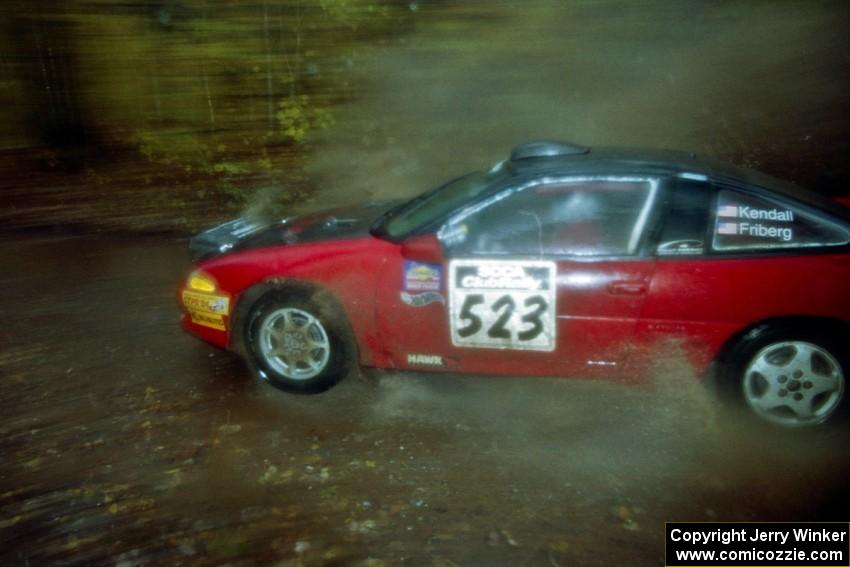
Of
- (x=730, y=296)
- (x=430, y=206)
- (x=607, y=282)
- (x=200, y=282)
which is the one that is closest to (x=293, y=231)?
(x=200, y=282)

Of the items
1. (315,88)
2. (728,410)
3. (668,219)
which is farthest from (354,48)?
(728,410)

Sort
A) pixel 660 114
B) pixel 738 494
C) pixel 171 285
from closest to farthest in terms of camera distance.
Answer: pixel 738 494
pixel 171 285
pixel 660 114

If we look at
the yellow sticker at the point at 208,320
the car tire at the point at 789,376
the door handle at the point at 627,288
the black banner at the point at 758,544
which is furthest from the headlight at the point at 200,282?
the car tire at the point at 789,376

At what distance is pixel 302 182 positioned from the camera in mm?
9016

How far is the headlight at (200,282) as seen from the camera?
4.41 meters

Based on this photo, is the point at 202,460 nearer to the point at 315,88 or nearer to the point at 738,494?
the point at 738,494

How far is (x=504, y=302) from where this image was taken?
3.86m

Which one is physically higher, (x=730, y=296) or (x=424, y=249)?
(x=424, y=249)

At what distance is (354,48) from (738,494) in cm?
700

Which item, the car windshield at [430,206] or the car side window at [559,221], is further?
the car windshield at [430,206]

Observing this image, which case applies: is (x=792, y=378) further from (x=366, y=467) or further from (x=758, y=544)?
(x=366, y=467)

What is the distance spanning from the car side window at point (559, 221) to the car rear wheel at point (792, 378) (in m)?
0.88

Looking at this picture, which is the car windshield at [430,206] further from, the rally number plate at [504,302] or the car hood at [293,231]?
the rally number plate at [504,302]

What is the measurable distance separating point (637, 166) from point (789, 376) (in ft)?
4.55
